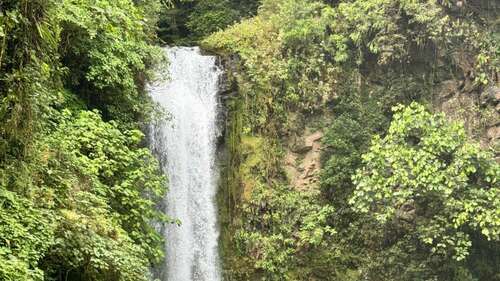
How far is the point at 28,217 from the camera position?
18.1ft

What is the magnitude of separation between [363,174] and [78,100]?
557 centimetres

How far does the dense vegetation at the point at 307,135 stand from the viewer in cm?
770

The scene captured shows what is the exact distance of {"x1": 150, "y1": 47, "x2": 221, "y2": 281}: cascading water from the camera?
11906 mm

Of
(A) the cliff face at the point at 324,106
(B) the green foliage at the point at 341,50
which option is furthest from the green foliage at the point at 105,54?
(B) the green foliage at the point at 341,50

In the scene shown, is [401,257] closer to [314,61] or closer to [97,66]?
[314,61]

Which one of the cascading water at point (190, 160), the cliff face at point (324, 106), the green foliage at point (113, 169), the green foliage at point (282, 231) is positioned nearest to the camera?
the green foliage at point (113, 169)

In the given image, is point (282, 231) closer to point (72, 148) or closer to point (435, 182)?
point (435, 182)

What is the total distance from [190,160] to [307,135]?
277 cm

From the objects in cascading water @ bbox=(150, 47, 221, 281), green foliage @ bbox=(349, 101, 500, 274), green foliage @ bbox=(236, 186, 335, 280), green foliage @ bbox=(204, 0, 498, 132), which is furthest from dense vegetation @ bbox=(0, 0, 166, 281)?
green foliage @ bbox=(349, 101, 500, 274)

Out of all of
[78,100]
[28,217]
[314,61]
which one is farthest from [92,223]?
[314,61]

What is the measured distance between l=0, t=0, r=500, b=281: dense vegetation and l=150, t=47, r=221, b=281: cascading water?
1.34 feet

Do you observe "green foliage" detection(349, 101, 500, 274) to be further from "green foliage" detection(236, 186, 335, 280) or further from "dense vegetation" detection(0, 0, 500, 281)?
Answer: "green foliage" detection(236, 186, 335, 280)

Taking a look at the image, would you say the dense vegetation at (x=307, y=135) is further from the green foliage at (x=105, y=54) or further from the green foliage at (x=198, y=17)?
the green foliage at (x=198, y=17)

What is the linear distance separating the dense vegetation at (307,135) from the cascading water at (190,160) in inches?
16.1
